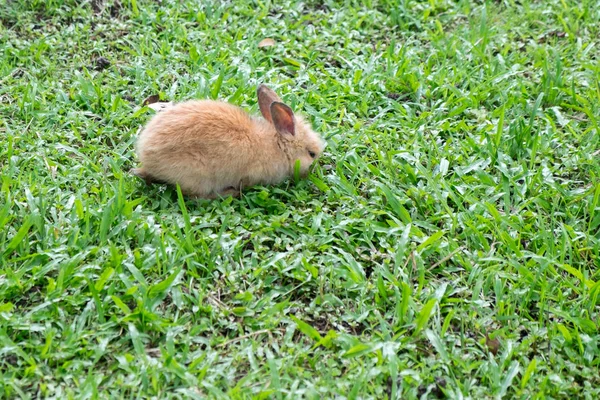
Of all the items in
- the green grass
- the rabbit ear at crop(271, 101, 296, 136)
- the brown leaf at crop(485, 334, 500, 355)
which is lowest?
the brown leaf at crop(485, 334, 500, 355)

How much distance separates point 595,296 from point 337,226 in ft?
4.73

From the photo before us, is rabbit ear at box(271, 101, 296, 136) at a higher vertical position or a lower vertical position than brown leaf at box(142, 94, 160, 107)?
higher

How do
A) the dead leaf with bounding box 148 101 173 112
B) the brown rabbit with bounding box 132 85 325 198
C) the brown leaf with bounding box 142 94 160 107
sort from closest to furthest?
1. the brown rabbit with bounding box 132 85 325 198
2. the dead leaf with bounding box 148 101 173 112
3. the brown leaf with bounding box 142 94 160 107

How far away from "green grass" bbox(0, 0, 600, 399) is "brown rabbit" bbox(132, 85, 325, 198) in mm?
155

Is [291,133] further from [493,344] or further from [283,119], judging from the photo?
[493,344]

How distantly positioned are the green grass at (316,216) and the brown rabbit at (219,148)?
0.15 m

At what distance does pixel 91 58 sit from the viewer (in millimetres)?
6176

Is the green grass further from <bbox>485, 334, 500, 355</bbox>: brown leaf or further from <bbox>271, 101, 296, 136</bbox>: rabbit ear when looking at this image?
<bbox>271, 101, 296, 136</bbox>: rabbit ear

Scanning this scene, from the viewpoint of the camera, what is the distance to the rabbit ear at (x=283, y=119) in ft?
16.2

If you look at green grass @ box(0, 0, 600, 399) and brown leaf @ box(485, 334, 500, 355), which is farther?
brown leaf @ box(485, 334, 500, 355)

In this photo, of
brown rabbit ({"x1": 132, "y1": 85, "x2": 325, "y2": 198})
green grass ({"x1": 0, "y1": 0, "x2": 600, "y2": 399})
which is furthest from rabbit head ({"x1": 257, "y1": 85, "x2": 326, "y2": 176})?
green grass ({"x1": 0, "y1": 0, "x2": 600, "y2": 399})

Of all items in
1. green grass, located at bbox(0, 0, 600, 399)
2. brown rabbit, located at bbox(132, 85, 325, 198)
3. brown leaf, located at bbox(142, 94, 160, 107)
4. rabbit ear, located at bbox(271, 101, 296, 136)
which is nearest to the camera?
green grass, located at bbox(0, 0, 600, 399)

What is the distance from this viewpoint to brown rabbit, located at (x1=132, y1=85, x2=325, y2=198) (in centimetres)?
457

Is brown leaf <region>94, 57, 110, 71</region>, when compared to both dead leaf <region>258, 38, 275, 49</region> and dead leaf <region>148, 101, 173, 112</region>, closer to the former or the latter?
dead leaf <region>148, 101, 173, 112</region>
